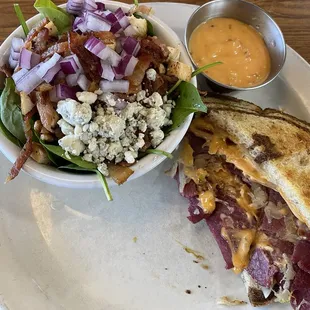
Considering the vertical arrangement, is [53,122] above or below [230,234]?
above

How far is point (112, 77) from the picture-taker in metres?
1.85

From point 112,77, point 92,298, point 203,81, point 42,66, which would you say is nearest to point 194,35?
point 203,81

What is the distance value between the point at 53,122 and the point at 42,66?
0.73 ft

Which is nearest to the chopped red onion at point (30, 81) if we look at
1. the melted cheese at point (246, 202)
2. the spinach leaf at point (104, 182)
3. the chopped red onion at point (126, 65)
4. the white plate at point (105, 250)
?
the chopped red onion at point (126, 65)

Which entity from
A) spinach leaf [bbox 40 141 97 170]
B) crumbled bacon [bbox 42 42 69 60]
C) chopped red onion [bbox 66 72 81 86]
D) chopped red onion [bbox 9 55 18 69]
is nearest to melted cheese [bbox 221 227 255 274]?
spinach leaf [bbox 40 141 97 170]

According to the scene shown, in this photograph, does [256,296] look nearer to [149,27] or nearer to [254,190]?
[254,190]

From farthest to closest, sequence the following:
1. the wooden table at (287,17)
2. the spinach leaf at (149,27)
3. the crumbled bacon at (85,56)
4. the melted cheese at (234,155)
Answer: the wooden table at (287,17) < the melted cheese at (234,155) < the spinach leaf at (149,27) < the crumbled bacon at (85,56)

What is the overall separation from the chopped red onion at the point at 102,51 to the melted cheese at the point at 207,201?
838 millimetres

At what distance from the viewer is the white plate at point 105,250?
85.7 inches

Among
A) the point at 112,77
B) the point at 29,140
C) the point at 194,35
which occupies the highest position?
the point at 112,77

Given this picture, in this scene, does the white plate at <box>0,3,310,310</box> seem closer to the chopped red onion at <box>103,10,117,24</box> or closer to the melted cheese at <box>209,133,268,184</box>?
the melted cheese at <box>209,133,268,184</box>

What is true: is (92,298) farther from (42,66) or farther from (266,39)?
(266,39)

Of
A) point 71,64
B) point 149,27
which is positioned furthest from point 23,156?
point 149,27

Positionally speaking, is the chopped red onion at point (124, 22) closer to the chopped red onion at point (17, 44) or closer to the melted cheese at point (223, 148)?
the chopped red onion at point (17, 44)
